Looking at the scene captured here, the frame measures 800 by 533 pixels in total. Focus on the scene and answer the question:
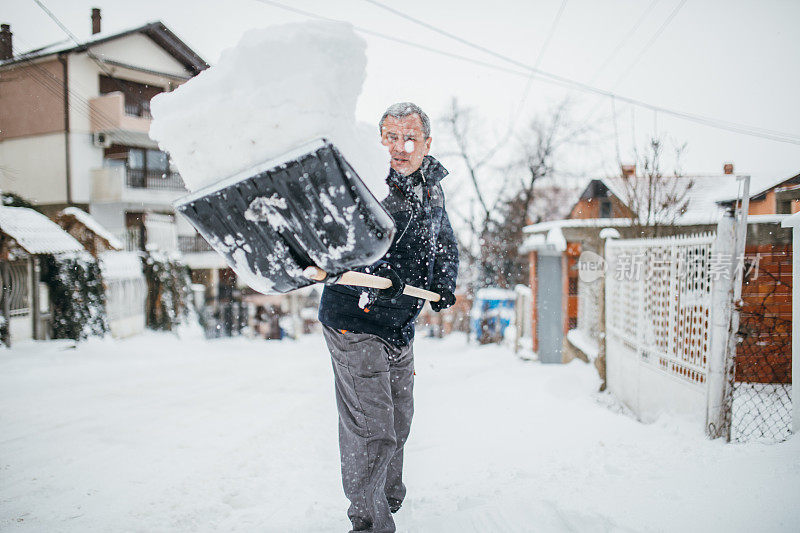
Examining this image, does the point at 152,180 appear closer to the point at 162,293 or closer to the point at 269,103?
the point at 162,293

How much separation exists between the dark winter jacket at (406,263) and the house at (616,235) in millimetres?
2091

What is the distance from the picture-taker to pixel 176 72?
13.9 metres

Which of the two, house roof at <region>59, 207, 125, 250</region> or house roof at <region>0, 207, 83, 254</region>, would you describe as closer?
house roof at <region>0, 207, 83, 254</region>

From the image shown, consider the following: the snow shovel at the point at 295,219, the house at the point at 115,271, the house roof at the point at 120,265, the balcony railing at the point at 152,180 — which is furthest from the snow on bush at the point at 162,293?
the snow shovel at the point at 295,219

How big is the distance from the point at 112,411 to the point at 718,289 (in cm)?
462

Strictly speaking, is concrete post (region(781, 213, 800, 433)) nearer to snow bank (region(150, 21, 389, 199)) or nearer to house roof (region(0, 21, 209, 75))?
snow bank (region(150, 21, 389, 199))

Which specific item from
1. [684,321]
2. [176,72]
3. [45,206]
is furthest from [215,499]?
[176,72]

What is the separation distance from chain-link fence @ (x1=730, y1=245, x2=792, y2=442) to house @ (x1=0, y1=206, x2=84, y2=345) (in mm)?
9704

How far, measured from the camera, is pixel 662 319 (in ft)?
12.7

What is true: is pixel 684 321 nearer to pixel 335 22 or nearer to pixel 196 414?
pixel 335 22

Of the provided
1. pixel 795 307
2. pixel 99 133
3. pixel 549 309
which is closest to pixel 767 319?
pixel 795 307

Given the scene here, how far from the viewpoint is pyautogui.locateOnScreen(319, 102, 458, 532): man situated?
5.97 ft

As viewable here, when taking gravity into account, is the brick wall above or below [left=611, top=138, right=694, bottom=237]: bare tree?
below

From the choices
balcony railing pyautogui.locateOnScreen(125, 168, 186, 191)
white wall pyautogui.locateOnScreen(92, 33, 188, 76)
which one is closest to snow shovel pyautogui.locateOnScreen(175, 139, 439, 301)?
white wall pyautogui.locateOnScreen(92, 33, 188, 76)
